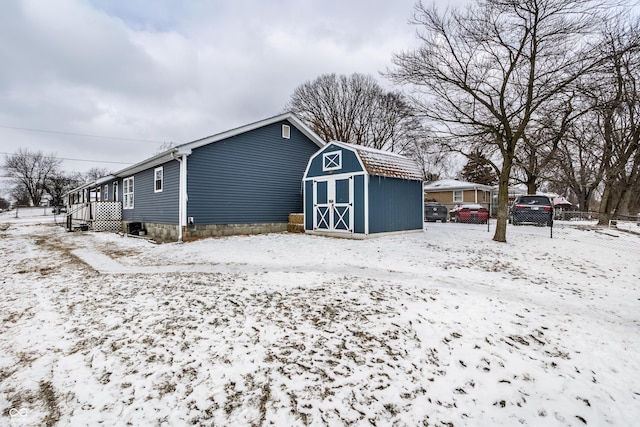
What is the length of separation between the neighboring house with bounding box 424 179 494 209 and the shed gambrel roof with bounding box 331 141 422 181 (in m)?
15.5

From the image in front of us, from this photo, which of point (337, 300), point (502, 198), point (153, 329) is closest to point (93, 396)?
point (153, 329)

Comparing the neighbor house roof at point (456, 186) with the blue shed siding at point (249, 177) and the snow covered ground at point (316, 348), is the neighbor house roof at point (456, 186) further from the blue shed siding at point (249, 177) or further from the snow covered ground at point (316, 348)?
the snow covered ground at point (316, 348)

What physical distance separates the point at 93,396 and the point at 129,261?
5.86m

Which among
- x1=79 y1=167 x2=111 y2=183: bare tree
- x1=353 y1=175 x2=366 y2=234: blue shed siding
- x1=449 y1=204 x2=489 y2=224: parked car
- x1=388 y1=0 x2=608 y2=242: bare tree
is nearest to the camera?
x1=388 y1=0 x2=608 y2=242: bare tree

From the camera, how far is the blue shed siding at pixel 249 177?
36.4 ft

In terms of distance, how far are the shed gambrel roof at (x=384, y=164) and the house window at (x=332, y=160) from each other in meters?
0.42

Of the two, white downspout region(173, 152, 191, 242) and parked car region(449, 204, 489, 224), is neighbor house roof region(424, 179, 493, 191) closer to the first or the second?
parked car region(449, 204, 489, 224)

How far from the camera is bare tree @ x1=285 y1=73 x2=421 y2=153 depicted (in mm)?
27516

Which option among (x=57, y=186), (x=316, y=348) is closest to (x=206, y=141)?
(x=316, y=348)

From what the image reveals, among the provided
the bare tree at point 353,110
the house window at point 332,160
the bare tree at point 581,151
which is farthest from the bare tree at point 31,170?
the bare tree at point 581,151

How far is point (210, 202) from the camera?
37.0ft

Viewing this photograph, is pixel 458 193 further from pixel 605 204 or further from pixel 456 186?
pixel 605 204

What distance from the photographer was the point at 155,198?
500 inches

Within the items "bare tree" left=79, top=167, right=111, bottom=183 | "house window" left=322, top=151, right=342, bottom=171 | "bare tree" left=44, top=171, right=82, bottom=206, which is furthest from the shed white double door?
"bare tree" left=79, top=167, right=111, bottom=183
